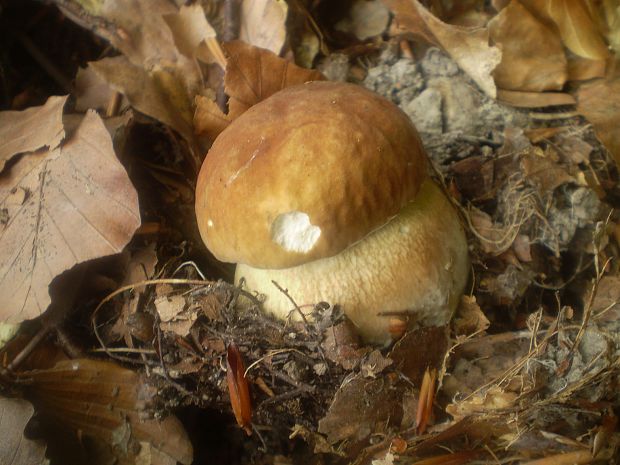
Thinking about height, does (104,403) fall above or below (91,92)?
below

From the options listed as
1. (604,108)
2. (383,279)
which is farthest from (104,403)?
(604,108)

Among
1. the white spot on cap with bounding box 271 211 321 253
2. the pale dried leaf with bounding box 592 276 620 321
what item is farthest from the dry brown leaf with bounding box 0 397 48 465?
the pale dried leaf with bounding box 592 276 620 321

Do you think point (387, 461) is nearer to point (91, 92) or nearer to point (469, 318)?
point (469, 318)

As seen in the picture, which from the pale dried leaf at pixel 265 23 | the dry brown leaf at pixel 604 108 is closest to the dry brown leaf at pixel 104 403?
the pale dried leaf at pixel 265 23

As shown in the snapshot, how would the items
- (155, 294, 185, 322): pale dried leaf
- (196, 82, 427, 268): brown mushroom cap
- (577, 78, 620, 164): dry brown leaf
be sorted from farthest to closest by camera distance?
(577, 78, 620, 164): dry brown leaf
(155, 294, 185, 322): pale dried leaf
(196, 82, 427, 268): brown mushroom cap

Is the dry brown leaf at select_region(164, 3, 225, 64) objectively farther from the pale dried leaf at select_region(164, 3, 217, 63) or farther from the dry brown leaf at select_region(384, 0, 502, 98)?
the dry brown leaf at select_region(384, 0, 502, 98)

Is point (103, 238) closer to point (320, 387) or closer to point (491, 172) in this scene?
point (320, 387)

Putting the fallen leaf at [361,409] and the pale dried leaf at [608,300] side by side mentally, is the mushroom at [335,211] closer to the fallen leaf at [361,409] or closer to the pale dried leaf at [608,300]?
the fallen leaf at [361,409]
